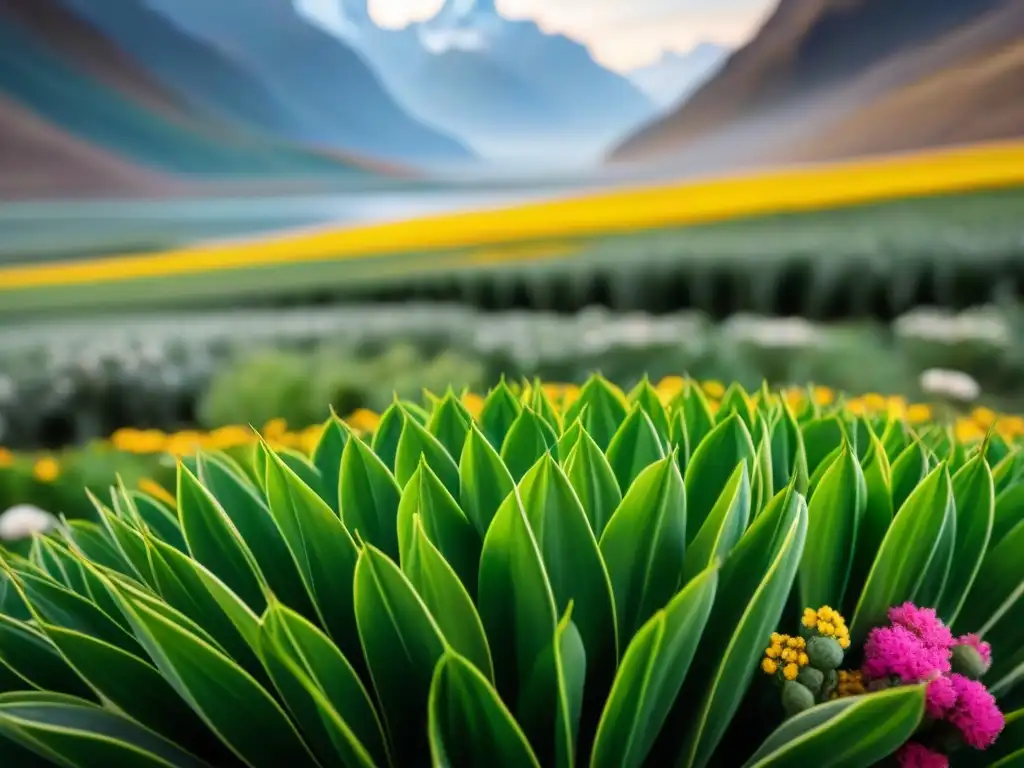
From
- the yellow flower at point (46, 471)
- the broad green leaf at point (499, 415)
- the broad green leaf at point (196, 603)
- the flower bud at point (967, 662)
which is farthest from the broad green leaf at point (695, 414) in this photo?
the yellow flower at point (46, 471)

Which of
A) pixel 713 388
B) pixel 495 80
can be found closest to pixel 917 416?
pixel 713 388

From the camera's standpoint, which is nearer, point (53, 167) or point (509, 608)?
point (509, 608)

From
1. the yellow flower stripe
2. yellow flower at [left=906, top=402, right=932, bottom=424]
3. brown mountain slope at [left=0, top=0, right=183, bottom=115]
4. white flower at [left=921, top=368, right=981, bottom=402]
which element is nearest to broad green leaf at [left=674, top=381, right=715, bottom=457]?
yellow flower at [left=906, top=402, right=932, bottom=424]

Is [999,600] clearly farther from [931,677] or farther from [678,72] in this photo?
[678,72]

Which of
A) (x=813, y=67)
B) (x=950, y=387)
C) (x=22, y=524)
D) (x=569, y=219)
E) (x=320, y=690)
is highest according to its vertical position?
(x=813, y=67)

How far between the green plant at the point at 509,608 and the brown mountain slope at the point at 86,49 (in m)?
3.48

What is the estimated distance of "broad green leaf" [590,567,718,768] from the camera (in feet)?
1.19

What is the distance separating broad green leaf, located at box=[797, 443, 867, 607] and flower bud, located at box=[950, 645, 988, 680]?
0.06m

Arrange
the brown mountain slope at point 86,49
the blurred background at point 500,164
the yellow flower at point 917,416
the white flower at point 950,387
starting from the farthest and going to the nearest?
the brown mountain slope at point 86,49
the blurred background at point 500,164
the white flower at point 950,387
the yellow flower at point 917,416

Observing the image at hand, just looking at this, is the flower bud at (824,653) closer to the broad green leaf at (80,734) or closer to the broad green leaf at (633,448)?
the broad green leaf at (633,448)

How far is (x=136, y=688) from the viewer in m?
0.43

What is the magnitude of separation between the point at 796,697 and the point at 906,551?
10cm

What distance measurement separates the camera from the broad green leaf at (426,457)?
521mm

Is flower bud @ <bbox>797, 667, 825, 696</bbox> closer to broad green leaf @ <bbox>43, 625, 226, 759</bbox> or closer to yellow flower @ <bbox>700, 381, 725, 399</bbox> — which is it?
broad green leaf @ <bbox>43, 625, 226, 759</bbox>
